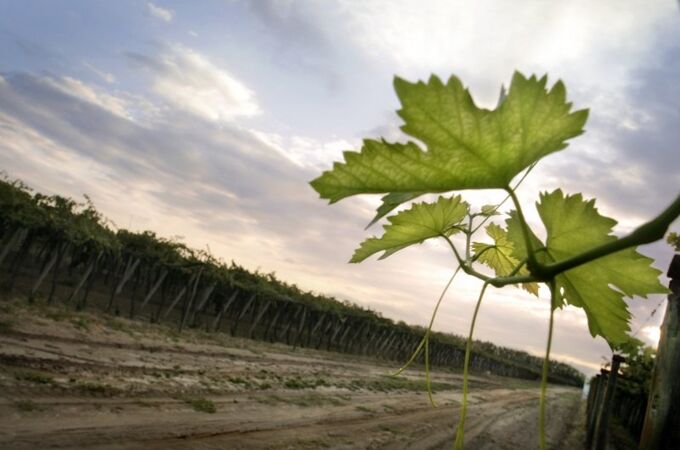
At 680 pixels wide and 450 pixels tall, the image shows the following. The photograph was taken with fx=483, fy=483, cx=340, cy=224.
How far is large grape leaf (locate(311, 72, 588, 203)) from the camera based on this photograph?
61 cm

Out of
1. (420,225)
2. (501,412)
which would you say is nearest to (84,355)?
(420,225)

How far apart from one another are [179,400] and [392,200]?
834 cm

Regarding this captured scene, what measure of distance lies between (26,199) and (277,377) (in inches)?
390

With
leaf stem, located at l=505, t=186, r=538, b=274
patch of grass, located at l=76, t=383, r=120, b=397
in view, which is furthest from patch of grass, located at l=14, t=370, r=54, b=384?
leaf stem, located at l=505, t=186, r=538, b=274

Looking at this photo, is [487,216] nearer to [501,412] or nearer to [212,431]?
[212,431]

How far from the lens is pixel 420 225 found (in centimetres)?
103

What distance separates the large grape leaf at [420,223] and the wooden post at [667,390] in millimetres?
1855

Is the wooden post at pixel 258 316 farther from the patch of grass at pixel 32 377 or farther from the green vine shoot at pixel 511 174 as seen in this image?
the green vine shoot at pixel 511 174

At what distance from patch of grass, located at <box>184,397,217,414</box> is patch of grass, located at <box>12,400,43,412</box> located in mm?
2374

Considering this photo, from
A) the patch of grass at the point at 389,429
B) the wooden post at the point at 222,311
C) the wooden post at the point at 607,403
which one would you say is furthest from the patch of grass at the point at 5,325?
the wooden post at the point at 607,403

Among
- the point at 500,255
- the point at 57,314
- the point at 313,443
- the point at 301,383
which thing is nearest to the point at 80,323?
the point at 57,314

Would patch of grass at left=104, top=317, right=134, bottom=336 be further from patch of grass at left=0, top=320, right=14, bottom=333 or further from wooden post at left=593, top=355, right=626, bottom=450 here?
wooden post at left=593, top=355, right=626, bottom=450

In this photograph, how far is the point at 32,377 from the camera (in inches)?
280

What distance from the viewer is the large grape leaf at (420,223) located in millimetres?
999
